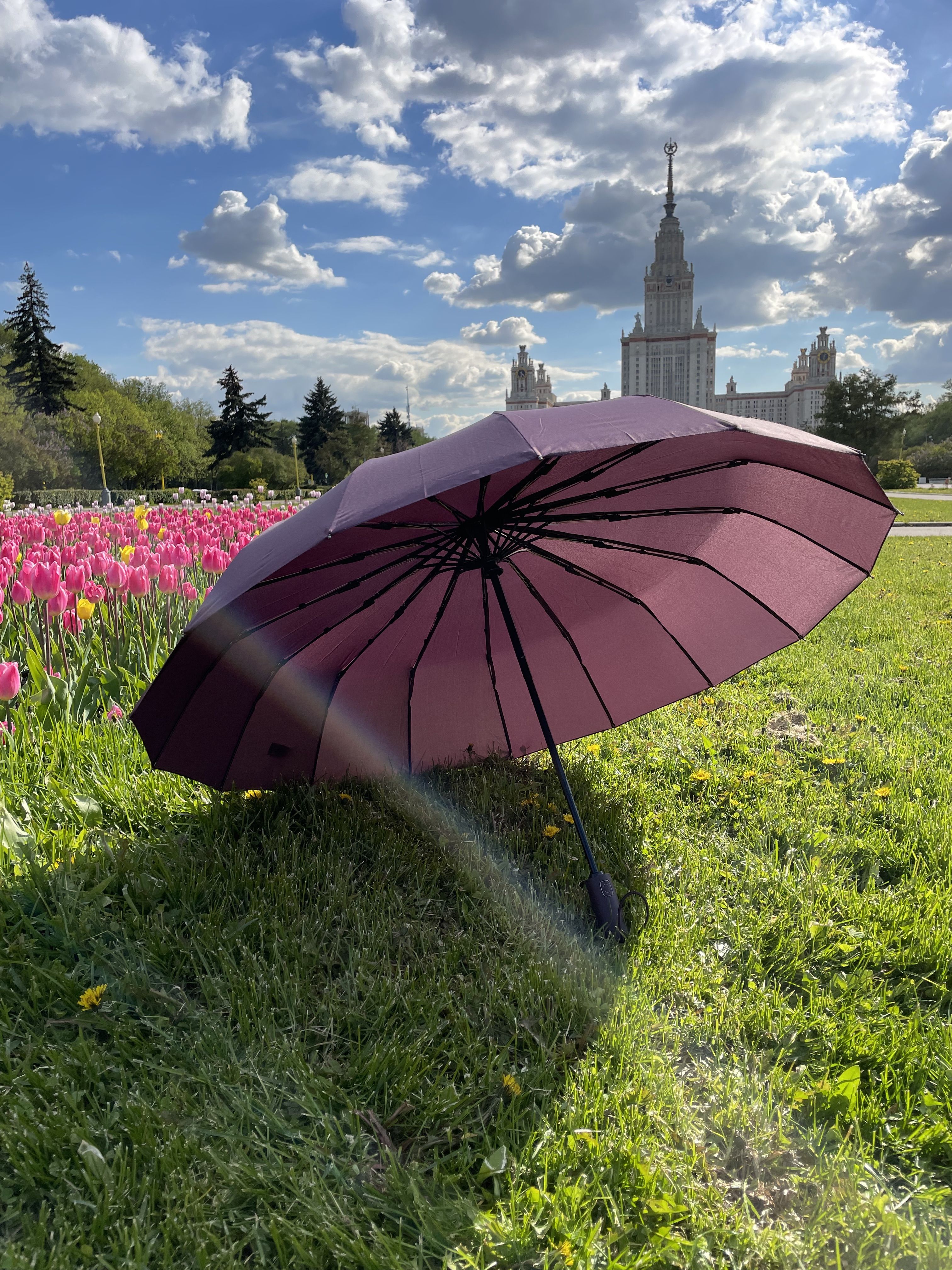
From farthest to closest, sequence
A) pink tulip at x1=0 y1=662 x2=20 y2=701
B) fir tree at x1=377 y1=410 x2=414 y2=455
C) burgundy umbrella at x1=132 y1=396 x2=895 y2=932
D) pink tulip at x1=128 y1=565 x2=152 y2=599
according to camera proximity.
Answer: fir tree at x1=377 y1=410 x2=414 y2=455
pink tulip at x1=128 y1=565 x2=152 y2=599
pink tulip at x1=0 y1=662 x2=20 y2=701
burgundy umbrella at x1=132 y1=396 x2=895 y2=932

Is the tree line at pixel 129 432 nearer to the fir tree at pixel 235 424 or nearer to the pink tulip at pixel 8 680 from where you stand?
the fir tree at pixel 235 424

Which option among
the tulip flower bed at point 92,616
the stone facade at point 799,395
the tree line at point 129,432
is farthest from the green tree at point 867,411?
the stone facade at point 799,395

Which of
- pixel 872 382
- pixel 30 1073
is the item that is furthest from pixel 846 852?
pixel 872 382

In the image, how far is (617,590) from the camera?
2.51m

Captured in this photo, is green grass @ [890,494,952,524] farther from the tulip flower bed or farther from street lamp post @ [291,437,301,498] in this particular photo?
street lamp post @ [291,437,301,498]

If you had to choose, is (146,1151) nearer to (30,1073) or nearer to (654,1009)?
(30,1073)

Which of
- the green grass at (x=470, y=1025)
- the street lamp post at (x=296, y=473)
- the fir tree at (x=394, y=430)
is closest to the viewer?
the green grass at (x=470, y=1025)

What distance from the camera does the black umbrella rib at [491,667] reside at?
250 cm

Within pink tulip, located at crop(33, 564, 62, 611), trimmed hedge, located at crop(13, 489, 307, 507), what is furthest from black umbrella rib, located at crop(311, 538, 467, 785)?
trimmed hedge, located at crop(13, 489, 307, 507)

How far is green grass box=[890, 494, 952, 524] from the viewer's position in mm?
19328

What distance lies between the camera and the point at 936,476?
187ft

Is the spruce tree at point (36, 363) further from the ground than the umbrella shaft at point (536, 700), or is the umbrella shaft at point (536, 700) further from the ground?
the spruce tree at point (36, 363)

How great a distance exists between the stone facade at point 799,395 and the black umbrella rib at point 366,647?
396ft

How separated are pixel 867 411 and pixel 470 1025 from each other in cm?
5464
